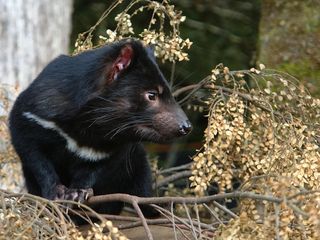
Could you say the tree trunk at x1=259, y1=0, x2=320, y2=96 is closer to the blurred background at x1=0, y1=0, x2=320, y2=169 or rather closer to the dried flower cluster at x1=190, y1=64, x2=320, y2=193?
the blurred background at x1=0, y1=0, x2=320, y2=169

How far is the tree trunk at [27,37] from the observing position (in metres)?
6.75

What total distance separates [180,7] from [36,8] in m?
2.35

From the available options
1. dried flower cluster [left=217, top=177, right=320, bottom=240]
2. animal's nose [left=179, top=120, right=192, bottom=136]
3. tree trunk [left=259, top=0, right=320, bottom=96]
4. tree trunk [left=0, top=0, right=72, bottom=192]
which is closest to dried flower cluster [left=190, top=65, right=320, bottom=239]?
dried flower cluster [left=217, top=177, right=320, bottom=240]

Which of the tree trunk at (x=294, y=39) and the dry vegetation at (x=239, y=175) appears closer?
the dry vegetation at (x=239, y=175)

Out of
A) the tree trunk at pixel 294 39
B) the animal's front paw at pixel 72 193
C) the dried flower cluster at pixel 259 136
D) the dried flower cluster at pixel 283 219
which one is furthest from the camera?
the tree trunk at pixel 294 39

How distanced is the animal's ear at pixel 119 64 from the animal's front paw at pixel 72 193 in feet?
1.69

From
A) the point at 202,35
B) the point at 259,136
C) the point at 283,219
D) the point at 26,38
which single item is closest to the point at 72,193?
the point at 259,136

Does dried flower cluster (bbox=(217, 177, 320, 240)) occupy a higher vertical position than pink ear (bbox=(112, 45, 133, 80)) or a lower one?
lower

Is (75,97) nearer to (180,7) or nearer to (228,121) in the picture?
(228,121)

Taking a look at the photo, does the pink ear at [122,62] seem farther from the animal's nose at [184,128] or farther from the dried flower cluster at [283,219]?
the dried flower cluster at [283,219]

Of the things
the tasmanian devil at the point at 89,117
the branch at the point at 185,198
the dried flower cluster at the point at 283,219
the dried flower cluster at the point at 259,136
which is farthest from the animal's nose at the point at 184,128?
the dried flower cluster at the point at 283,219

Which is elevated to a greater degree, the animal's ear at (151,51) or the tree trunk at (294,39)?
the animal's ear at (151,51)

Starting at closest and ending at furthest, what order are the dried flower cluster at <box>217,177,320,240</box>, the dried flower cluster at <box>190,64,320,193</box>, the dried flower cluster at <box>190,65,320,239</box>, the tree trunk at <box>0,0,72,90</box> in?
the dried flower cluster at <box>217,177,320,240</box> < the dried flower cluster at <box>190,65,320,239</box> < the dried flower cluster at <box>190,64,320,193</box> < the tree trunk at <box>0,0,72,90</box>

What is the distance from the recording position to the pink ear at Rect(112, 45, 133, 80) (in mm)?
4297
